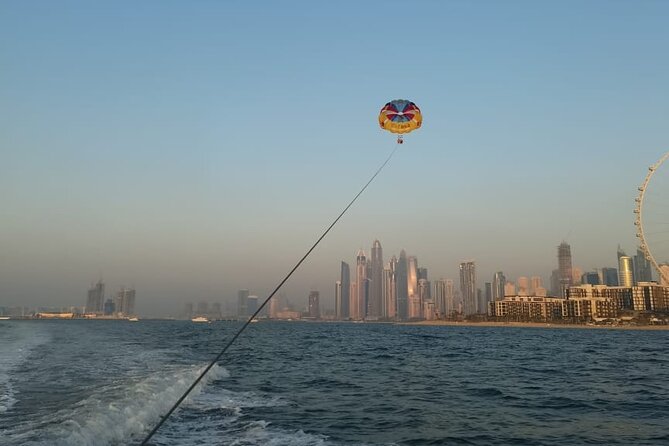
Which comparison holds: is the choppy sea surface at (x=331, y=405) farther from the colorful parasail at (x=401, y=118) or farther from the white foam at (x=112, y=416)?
the colorful parasail at (x=401, y=118)

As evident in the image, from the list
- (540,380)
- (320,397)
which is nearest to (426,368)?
(540,380)

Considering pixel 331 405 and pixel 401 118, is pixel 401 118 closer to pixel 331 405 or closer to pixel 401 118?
pixel 401 118

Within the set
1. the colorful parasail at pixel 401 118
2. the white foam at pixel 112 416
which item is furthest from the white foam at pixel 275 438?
the colorful parasail at pixel 401 118

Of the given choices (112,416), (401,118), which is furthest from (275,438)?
(401,118)

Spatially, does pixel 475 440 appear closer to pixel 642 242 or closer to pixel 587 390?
pixel 587 390

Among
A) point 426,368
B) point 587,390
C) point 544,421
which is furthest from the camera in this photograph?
point 426,368

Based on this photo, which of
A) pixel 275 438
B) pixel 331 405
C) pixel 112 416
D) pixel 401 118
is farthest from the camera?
pixel 401 118

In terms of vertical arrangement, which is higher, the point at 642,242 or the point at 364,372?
the point at 642,242

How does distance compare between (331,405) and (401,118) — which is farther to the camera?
(401,118)
